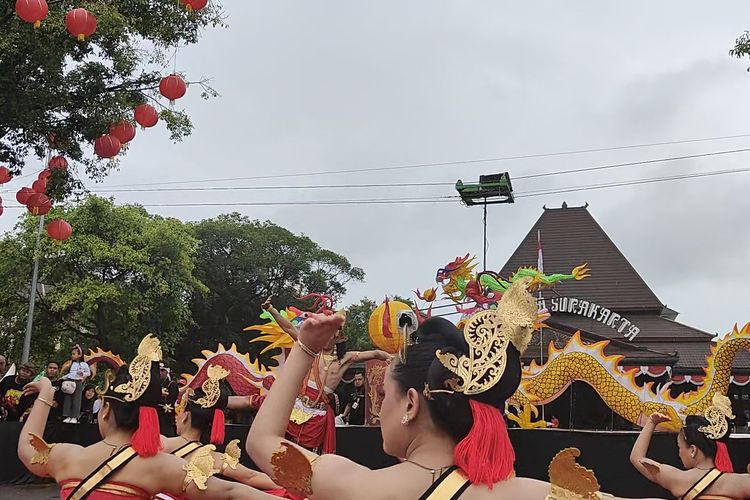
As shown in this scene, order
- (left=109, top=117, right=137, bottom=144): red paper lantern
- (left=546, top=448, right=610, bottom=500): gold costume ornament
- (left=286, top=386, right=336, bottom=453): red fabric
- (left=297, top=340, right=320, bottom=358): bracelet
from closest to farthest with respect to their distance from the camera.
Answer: (left=546, top=448, right=610, bottom=500): gold costume ornament, (left=297, top=340, right=320, bottom=358): bracelet, (left=286, top=386, right=336, bottom=453): red fabric, (left=109, top=117, right=137, bottom=144): red paper lantern

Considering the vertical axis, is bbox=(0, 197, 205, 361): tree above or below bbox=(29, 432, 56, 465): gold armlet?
above

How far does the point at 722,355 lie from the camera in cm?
891

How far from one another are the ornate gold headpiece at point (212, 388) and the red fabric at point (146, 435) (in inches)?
49.8

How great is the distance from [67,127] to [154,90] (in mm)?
1149

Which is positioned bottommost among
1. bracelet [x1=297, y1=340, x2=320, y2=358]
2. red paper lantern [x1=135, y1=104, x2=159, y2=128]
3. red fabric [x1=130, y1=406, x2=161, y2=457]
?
red fabric [x1=130, y1=406, x2=161, y2=457]

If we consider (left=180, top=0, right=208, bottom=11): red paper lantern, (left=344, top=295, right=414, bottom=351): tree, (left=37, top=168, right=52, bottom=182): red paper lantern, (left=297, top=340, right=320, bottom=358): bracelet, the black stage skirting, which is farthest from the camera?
(left=344, top=295, right=414, bottom=351): tree

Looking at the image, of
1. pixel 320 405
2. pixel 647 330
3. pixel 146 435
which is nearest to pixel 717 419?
pixel 320 405

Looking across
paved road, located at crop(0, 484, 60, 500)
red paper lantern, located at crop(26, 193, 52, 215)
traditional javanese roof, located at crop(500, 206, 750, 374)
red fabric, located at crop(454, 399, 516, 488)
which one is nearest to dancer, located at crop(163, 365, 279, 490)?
red fabric, located at crop(454, 399, 516, 488)

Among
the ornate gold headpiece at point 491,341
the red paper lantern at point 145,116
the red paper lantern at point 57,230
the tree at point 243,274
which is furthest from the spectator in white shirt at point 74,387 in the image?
the tree at point 243,274

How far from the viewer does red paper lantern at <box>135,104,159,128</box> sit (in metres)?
9.27

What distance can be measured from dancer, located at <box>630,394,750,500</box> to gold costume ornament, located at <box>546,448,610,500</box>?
2666mm

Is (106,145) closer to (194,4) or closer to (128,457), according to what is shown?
(194,4)

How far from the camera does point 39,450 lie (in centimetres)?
310

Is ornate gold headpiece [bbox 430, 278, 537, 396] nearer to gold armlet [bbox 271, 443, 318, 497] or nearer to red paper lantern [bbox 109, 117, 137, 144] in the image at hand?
gold armlet [bbox 271, 443, 318, 497]
